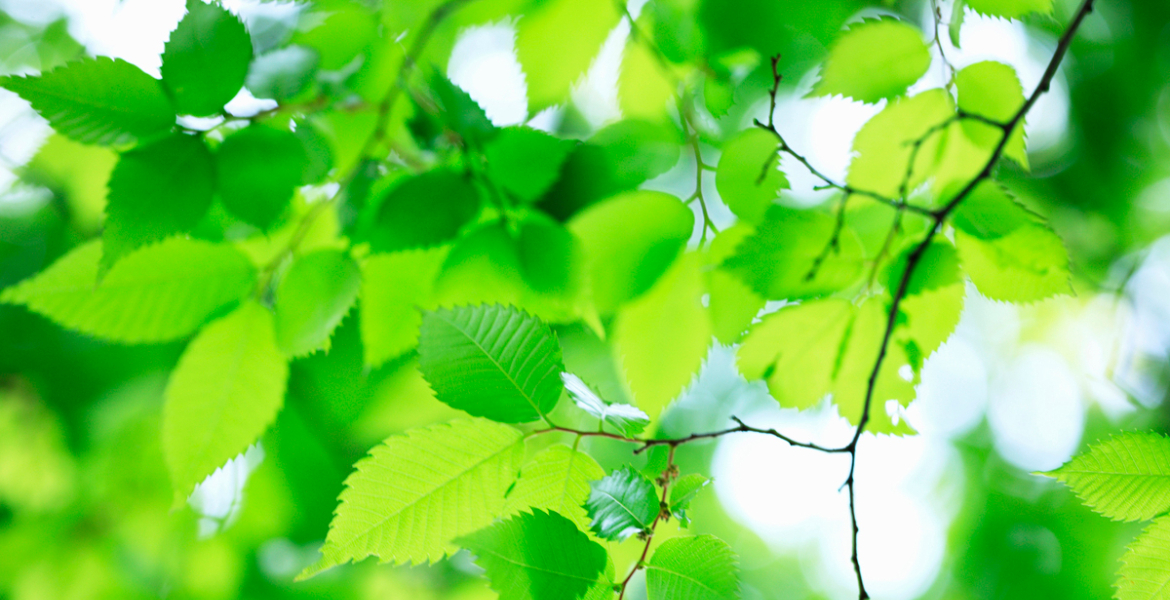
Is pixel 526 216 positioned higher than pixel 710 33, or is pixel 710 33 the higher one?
pixel 710 33

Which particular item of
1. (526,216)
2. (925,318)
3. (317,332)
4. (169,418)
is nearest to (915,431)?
(925,318)

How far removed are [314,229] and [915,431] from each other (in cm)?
72

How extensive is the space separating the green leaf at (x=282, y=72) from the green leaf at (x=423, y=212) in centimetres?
17

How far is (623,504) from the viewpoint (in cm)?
40

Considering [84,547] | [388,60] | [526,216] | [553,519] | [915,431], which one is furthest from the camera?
[84,547]

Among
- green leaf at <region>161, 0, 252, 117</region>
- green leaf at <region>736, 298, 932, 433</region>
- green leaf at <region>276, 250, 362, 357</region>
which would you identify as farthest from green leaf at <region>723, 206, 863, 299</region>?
green leaf at <region>161, 0, 252, 117</region>

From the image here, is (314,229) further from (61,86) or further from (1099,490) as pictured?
(1099,490)

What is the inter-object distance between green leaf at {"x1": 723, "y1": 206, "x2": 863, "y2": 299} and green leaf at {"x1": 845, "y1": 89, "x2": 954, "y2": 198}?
10 cm

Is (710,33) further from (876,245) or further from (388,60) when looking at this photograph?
(388,60)

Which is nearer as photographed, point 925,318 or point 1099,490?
point 1099,490

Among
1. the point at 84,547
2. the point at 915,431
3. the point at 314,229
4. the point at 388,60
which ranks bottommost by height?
the point at 84,547

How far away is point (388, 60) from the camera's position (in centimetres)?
82

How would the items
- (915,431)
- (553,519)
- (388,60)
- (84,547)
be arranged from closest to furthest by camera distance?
(553,519), (915,431), (388,60), (84,547)

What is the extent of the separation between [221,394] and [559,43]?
0.54 meters
